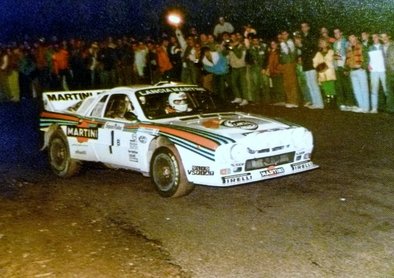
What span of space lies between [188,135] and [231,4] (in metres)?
15.9

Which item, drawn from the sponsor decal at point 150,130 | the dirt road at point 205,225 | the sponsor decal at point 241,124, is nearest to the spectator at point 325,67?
the dirt road at point 205,225

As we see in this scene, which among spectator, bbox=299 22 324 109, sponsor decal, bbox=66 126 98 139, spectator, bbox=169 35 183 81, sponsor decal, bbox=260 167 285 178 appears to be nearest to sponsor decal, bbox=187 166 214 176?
sponsor decal, bbox=260 167 285 178

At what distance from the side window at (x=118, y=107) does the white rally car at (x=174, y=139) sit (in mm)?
14

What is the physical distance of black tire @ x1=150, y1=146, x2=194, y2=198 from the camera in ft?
24.3

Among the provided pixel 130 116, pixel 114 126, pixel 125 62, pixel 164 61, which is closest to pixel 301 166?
pixel 130 116

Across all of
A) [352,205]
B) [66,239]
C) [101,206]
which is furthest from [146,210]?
[352,205]

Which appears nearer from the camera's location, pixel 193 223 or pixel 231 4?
pixel 193 223

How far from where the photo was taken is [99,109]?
887 centimetres

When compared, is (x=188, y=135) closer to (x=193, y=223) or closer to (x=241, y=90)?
(x=193, y=223)

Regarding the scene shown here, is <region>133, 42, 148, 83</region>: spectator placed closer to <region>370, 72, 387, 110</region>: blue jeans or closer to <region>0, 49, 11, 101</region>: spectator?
<region>0, 49, 11, 101</region>: spectator

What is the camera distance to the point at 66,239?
6176 millimetres

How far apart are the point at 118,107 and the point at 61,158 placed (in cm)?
150

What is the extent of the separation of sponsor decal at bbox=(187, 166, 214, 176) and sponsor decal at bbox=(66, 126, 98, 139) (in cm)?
204

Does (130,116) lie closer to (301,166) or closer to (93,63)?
(301,166)
